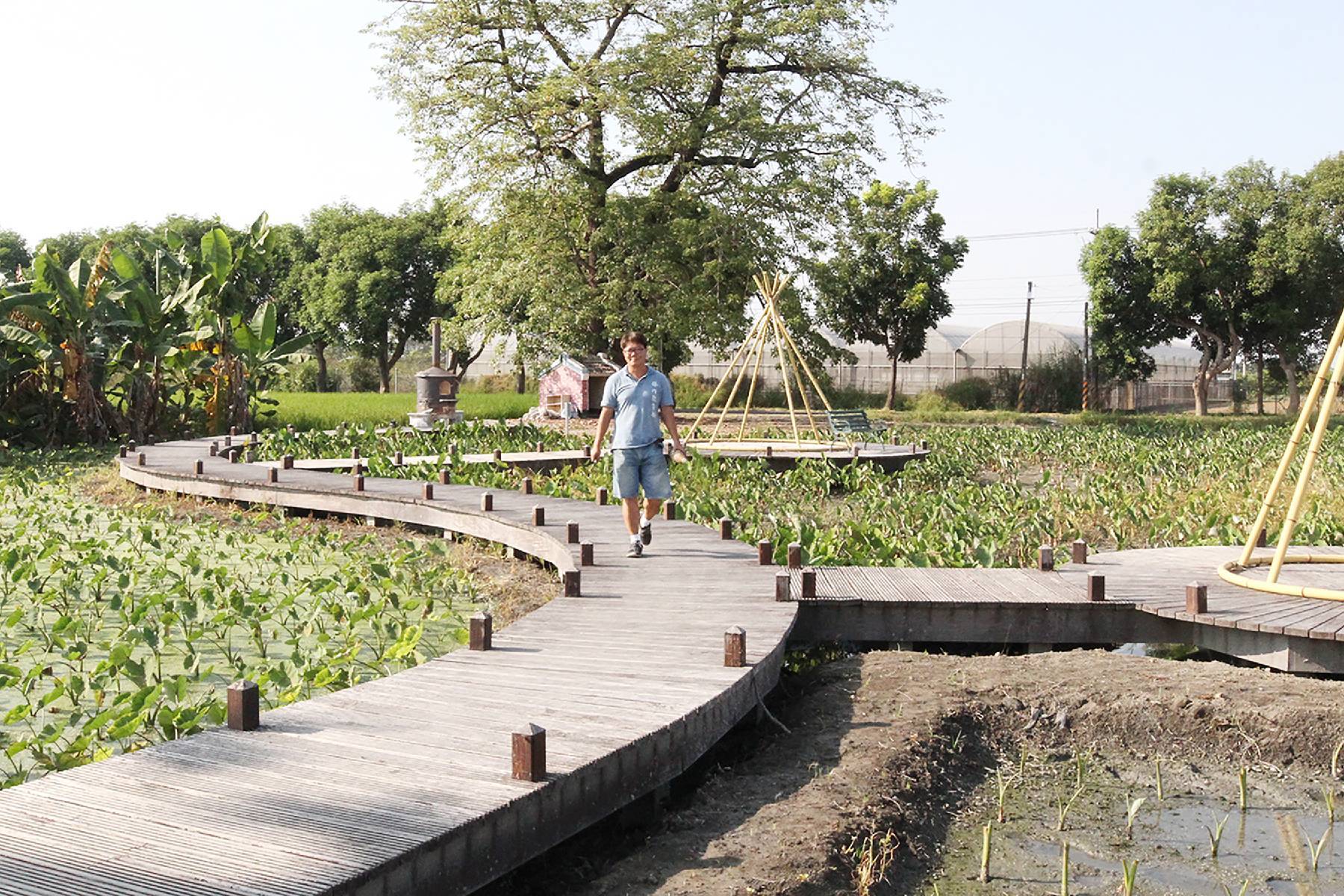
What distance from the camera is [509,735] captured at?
534 cm

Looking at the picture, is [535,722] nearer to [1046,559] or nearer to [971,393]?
[1046,559]

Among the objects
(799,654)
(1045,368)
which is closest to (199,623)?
(799,654)

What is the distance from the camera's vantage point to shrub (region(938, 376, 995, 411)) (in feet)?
147

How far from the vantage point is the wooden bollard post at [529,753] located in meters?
4.65

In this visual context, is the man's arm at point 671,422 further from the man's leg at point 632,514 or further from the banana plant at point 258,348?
the banana plant at point 258,348

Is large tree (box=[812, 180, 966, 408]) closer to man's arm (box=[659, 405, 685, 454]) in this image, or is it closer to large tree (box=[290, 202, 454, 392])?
large tree (box=[290, 202, 454, 392])

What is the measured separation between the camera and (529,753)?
183 inches

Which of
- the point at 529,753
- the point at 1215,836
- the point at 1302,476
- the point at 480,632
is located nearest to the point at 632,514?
the point at 480,632

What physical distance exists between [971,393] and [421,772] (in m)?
41.7

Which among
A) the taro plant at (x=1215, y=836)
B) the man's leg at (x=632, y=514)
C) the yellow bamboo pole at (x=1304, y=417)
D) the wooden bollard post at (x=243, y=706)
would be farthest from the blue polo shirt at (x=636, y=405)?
the taro plant at (x=1215, y=836)

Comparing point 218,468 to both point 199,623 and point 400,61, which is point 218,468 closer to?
point 199,623

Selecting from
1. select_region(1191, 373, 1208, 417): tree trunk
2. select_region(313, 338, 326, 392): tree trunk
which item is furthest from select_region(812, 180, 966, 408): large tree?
select_region(313, 338, 326, 392): tree trunk

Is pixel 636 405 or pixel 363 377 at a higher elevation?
pixel 363 377

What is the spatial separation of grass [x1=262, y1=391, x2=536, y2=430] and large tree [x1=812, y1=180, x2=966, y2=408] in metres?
10.9
